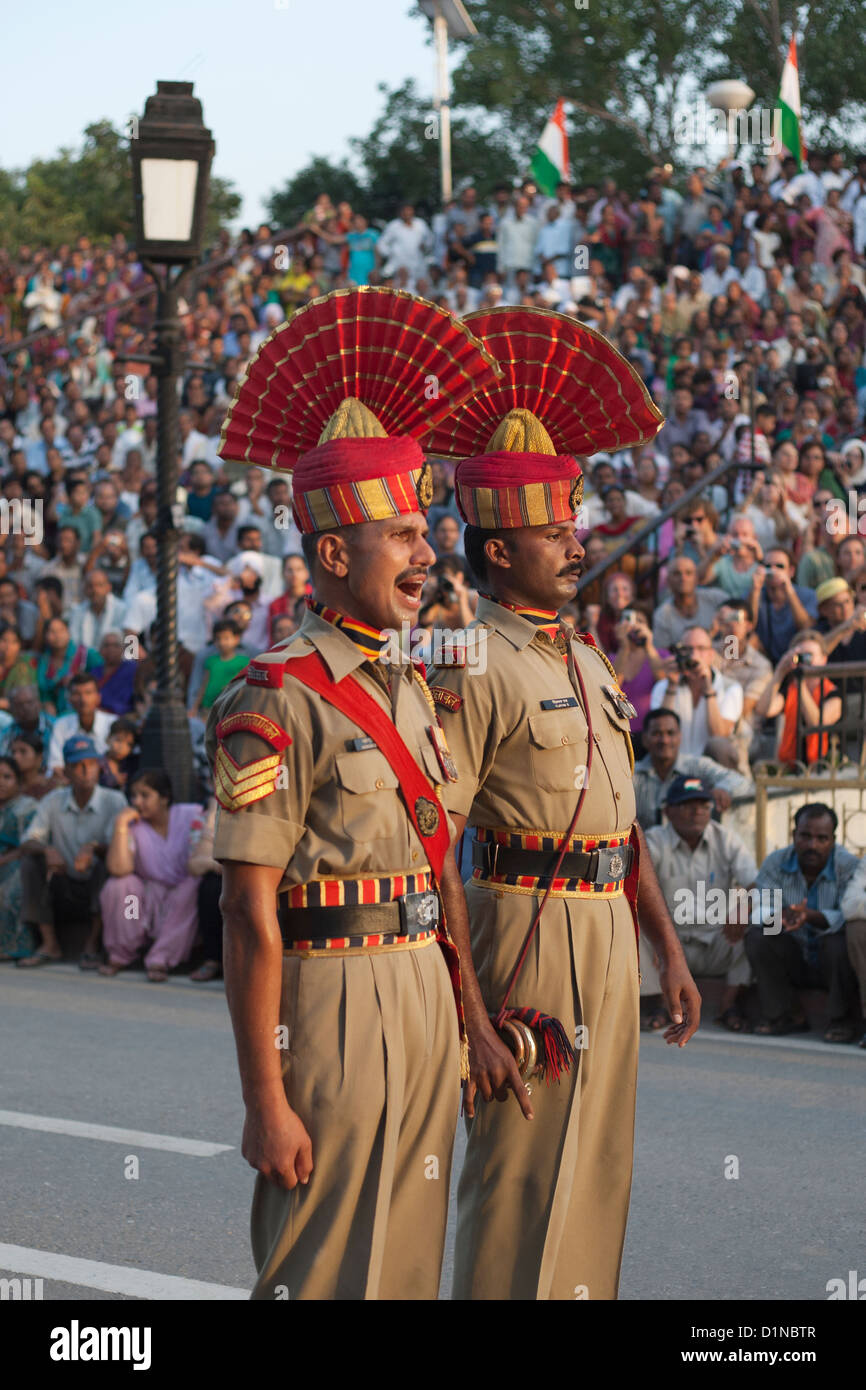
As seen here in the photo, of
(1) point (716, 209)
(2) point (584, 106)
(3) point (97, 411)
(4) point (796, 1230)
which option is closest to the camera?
(4) point (796, 1230)

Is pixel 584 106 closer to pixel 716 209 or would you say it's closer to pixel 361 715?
pixel 716 209

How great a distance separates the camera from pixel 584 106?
35188mm

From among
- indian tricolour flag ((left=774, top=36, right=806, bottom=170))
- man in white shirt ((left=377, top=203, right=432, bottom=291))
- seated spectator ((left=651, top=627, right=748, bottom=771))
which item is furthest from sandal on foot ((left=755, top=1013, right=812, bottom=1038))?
man in white shirt ((left=377, top=203, right=432, bottom=291))

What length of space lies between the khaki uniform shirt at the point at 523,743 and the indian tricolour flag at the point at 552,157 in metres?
17.0

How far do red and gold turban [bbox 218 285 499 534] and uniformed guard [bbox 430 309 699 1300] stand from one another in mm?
581

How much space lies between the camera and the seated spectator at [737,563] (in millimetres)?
11883

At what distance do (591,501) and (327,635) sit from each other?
10.9 m

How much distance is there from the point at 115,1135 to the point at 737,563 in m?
6.82

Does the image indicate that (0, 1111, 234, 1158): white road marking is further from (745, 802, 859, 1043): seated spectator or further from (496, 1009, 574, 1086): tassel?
(745, 802, 859, 1043): seated spectator

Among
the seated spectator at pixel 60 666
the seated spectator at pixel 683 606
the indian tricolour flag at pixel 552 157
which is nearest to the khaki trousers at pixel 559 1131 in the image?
the seated spectator at pixel 683 606

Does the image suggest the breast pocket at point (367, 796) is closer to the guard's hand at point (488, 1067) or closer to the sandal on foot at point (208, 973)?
the guard's hand at point (488, 1067)

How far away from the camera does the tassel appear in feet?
12.7

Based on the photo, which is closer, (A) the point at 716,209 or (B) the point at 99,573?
(B) the point at 99,573
